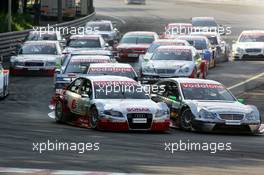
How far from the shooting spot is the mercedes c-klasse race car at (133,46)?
4525 centimetres

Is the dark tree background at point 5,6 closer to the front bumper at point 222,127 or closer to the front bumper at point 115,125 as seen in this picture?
the front bumper at point 222,127

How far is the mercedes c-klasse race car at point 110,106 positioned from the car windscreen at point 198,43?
18.6m

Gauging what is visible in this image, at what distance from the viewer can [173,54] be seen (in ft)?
114

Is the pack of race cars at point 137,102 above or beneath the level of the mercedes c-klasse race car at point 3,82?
above

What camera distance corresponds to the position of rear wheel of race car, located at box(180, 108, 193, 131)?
2219cm

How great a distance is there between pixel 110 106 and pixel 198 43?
21.7 meters

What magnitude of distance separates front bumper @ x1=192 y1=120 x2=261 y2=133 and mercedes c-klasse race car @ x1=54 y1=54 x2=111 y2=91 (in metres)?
7.91

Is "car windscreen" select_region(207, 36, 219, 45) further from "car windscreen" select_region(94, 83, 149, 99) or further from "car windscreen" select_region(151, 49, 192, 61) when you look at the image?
"car windscreen" select_region(94, 83, 149, 99)

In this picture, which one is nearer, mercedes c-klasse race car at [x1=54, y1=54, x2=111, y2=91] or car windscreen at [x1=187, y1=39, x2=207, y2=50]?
mercedes c-klasse race car at [x1=54, y1=54, x2=111, y2=91]

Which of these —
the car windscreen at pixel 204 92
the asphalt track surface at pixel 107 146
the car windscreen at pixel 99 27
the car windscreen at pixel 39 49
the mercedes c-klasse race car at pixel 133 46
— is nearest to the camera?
the asphalt track surface at pixel 107 146

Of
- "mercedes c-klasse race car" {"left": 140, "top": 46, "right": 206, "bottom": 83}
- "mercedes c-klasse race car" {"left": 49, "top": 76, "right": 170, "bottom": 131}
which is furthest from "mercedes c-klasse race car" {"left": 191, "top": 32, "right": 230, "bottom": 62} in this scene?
"mercedes c-klasse race car" {"left": 49, "top": 76, "right": 170, "bottom": 131}

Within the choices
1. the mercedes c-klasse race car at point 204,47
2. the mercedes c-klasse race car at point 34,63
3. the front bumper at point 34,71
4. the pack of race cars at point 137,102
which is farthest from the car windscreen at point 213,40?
the pack of race cars at point 137,102

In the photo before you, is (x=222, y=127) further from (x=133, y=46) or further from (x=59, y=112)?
(x=133, y=46)

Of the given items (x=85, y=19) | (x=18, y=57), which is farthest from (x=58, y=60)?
(x=85, y=19)
